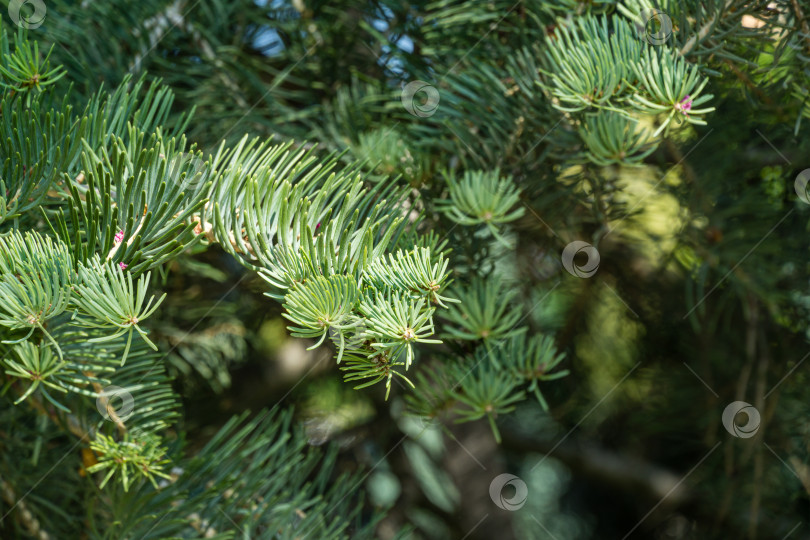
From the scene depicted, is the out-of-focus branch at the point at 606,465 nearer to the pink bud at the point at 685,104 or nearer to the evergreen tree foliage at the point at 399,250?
the evergreen tree foliage at the point at 399,250

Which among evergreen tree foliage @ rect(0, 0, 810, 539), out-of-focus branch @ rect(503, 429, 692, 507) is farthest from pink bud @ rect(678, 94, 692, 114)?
out-of-focus branch @ rect(503, 429, 692, 507)

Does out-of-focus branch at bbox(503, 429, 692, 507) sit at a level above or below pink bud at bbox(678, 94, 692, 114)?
below

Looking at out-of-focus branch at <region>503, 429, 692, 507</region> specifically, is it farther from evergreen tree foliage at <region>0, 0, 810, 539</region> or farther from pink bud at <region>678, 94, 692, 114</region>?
pink bud at <region>678, 94, 692, 114</region>

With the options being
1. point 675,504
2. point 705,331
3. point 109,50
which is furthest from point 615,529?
point 109,50

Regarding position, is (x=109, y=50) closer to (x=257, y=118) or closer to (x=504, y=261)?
(x=257, y=118)

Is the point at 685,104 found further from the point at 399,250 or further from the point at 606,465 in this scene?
the point at 606,465

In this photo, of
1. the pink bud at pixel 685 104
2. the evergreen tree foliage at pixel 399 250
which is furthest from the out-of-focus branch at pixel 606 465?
the pink bud at pixel 685 104

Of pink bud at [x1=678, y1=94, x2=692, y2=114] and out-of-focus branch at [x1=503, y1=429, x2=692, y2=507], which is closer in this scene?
pink bud at [x1=678, y1=94, x2=692, y2=114]

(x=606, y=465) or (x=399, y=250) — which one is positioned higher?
(x=399, y=250)

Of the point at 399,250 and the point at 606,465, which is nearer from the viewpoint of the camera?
the point at 399,250

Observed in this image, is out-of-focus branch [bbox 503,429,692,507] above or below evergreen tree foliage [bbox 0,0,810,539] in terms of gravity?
below

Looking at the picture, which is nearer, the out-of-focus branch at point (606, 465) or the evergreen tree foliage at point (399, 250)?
the evergreen tree foliage at point (399, 250)

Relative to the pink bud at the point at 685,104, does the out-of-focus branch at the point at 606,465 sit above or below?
below

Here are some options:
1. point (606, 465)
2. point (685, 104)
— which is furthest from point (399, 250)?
point (606, 465)
